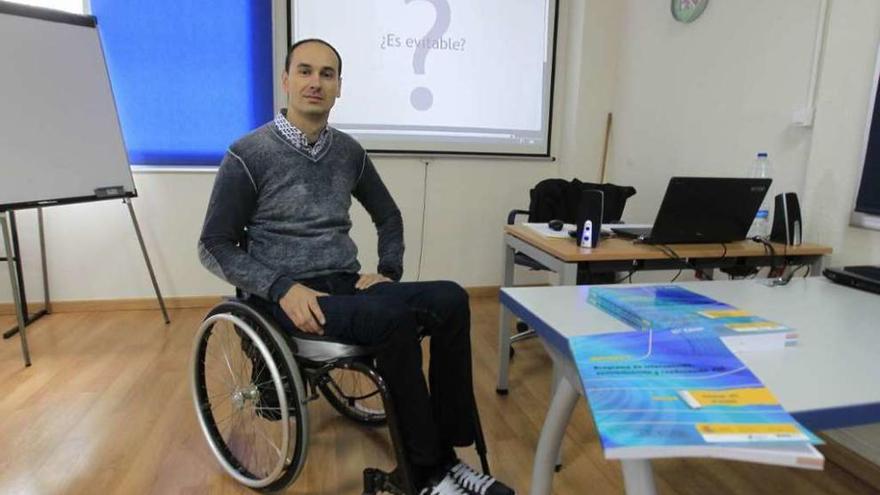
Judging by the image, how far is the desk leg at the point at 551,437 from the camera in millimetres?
1112

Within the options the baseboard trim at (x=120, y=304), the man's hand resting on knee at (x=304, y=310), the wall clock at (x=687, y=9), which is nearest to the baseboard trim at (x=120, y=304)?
the baseboard trim at (x=120, y=304)

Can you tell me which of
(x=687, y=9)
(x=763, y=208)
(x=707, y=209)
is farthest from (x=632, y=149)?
(x=707, y=209)

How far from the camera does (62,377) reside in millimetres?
2361

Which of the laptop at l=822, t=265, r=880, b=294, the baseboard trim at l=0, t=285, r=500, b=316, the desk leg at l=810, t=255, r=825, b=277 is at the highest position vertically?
the laptop at l=822, t=265, r=880, b=294

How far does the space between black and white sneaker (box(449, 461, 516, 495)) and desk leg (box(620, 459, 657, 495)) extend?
0.55 metres

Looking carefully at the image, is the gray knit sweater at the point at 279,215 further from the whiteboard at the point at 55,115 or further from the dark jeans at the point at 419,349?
the whiteboard at the point at 55,115

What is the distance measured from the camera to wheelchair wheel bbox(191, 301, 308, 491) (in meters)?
1.37

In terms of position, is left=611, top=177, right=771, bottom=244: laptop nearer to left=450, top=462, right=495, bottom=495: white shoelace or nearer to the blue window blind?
left=450, top=462, right=495, bottom=495: white shoelace

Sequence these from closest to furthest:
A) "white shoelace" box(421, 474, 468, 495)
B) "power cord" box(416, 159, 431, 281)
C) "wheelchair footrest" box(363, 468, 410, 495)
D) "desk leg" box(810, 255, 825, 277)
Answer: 1. "white shoelace" box(421, 474, 468, 495)
2. "wheelchair footrest" box(363, 468, 410, 495)
3. "desk leg" box(810, 255, 825, 277)
4. "power cord" box(416, 159, 431, 281)

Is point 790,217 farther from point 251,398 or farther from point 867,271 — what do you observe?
point 251,398

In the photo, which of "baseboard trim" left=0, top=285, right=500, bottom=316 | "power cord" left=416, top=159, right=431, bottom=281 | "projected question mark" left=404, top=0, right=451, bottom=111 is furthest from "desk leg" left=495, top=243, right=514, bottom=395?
"baseboard trim" left=0, top=285, right=500, bottom=316

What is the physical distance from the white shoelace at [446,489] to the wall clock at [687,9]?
2.58 m

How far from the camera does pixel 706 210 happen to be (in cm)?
183

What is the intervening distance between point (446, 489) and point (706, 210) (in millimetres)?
1228
